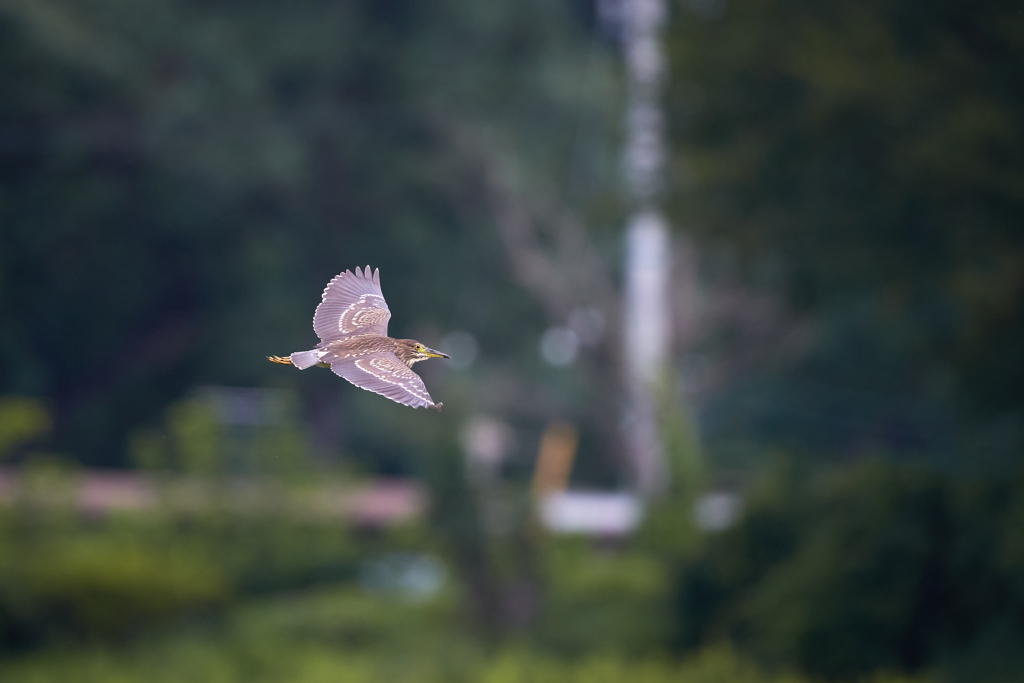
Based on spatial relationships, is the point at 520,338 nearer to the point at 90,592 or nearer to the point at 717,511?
the point at 717,511

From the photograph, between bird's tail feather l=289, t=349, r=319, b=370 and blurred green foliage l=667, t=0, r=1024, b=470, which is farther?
blurred green foliage l=667, t=0, r=1024, b=470

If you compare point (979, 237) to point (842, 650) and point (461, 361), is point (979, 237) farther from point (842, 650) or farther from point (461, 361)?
point (461, 361)

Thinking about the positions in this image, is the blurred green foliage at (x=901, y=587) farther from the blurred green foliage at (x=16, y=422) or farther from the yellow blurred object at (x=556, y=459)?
the yellow blurred object at (x=556, y=459)

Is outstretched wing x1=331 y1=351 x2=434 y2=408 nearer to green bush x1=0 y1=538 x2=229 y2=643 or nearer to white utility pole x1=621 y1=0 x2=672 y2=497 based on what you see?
white utility pole x1=621 y1=0 x2=672 y2=497

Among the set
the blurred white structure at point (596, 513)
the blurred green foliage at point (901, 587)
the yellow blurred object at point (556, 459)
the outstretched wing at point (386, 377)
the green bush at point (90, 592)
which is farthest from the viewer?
the yellow blurred object at point (556, 459)

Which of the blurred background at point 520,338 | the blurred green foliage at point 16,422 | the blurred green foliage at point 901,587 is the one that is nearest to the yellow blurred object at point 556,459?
the blurred background at point 520,338

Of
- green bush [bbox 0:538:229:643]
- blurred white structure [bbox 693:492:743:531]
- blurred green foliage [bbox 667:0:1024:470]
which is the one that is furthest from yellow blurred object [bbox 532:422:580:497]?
blurred green foliage [bbox 667:0:1024:470]

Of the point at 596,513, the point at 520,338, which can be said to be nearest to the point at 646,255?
the point at 596,513
